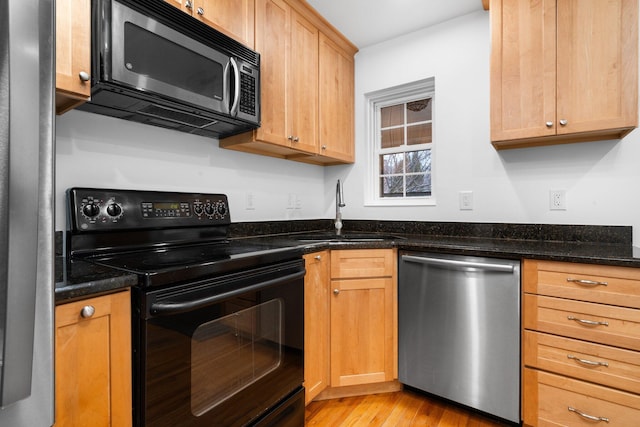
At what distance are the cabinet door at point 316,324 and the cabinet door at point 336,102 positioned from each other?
36.9 inches

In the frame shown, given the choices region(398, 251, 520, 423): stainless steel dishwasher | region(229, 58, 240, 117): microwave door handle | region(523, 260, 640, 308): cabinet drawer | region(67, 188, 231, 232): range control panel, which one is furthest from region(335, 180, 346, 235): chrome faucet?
region(523, 260, 640, 308): cabinet drawer

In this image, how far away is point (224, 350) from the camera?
1.23 meters

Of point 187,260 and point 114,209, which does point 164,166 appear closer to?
point 114,209

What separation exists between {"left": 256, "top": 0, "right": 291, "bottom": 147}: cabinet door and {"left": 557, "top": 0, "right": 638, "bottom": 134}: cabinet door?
153 cm

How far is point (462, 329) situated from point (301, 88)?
1770mm

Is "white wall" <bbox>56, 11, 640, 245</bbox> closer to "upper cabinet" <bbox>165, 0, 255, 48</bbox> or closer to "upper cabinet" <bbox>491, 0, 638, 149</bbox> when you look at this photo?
"upper cabinet" <bbox>491, 0, 638, 149</bbox>

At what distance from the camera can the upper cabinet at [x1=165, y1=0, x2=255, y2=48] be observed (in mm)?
1496

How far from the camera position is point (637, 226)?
1775 mm

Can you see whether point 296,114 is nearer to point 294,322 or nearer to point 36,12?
point 294,322

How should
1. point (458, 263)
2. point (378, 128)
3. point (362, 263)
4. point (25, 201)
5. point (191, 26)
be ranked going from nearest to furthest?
point (25, 201), point (191, 26), point (458, 263), point (362, 263), point (378, 128)

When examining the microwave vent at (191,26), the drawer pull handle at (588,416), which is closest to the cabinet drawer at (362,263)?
the drawer pull handle at (588,416)

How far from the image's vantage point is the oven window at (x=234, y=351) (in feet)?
3.77

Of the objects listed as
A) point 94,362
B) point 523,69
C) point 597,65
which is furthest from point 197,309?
point 597,65

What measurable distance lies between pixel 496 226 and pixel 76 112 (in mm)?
2445
